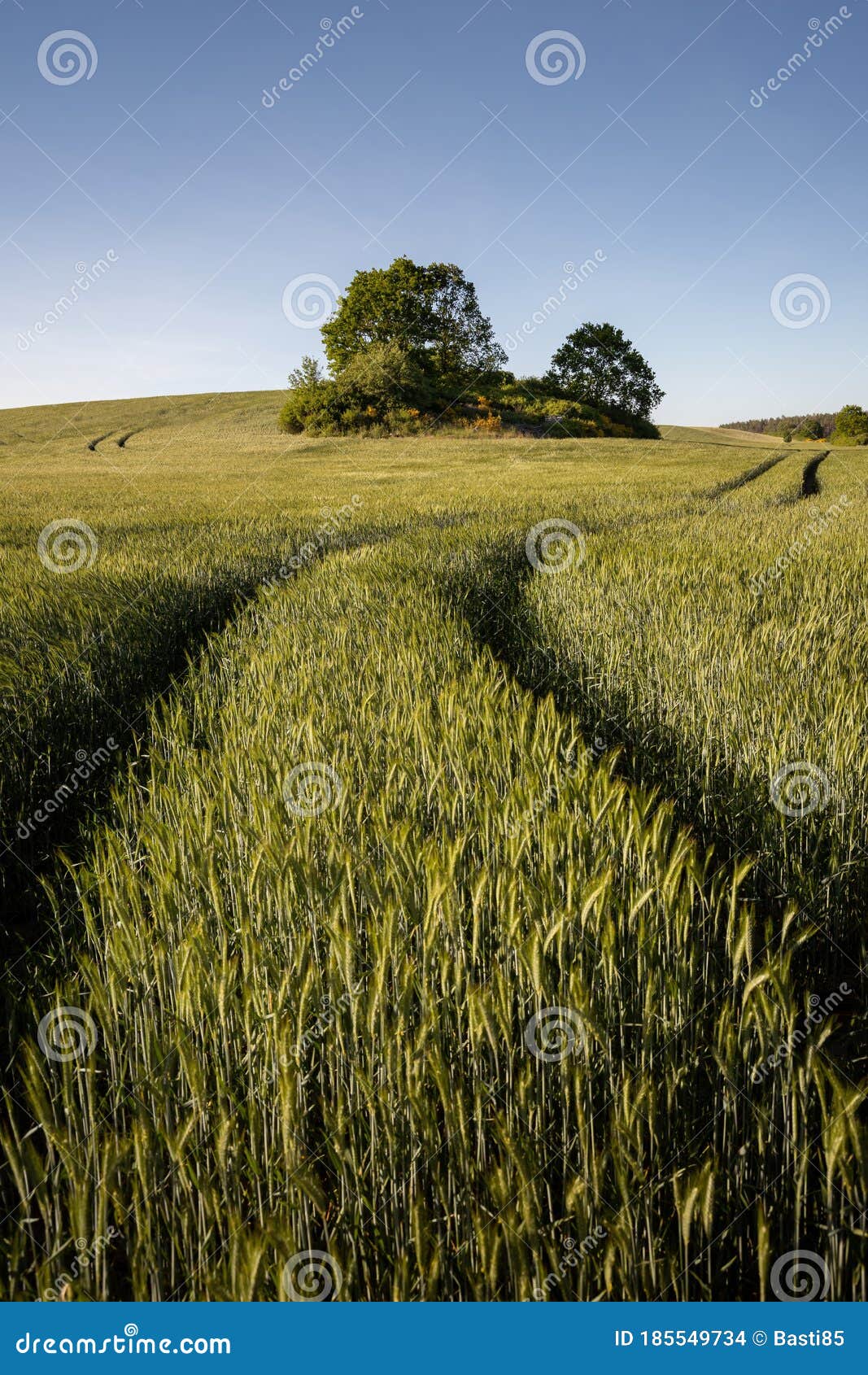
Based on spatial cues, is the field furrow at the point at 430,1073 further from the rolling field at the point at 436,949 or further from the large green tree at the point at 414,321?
the large green tree at the point at 414,321

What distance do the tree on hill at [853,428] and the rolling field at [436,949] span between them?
71.2 meters

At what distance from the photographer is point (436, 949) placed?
4.56 feet

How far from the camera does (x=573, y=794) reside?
6.41 feet

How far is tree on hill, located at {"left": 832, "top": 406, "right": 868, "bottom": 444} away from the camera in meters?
64.4

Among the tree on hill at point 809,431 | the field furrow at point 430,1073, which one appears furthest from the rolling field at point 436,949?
the tree on hill at point 809,431

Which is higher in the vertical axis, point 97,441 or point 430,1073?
point 97,441

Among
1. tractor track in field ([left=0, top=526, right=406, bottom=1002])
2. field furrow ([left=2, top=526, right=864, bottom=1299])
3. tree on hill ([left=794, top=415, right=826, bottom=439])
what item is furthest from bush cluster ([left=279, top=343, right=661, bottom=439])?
tree on hill ([left=794, top=415, right=826, bottom=439])

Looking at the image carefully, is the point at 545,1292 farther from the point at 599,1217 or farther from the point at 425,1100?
the point at 425,1100

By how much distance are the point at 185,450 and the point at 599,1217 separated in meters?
32.9

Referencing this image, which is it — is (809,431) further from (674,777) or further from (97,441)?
(674,777)

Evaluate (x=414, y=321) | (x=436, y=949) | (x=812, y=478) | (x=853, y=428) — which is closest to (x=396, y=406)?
(x=414, y=321)

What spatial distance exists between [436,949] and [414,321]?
43046mm

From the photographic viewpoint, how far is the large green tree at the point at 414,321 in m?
39.1
